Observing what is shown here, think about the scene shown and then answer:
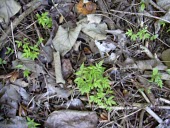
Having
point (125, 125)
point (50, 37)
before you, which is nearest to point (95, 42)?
point (50, 37)

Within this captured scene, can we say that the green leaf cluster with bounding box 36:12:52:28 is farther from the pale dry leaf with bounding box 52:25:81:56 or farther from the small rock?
the small rock

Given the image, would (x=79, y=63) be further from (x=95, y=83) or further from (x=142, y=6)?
(x=142, y=6)

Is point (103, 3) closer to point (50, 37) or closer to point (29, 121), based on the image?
point (50, 37)

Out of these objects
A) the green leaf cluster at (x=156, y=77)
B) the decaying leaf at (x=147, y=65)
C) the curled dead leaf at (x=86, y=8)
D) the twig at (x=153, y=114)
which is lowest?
the twig at (x=153, y=114)

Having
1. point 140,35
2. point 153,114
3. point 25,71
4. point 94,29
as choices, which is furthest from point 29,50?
point 153,114

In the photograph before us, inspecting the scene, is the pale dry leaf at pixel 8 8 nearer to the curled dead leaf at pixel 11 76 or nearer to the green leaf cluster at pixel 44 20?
the green leaf cluster at pixel 44 20

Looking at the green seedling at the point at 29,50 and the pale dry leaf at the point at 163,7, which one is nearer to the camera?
the green seedling at the point at 29,50

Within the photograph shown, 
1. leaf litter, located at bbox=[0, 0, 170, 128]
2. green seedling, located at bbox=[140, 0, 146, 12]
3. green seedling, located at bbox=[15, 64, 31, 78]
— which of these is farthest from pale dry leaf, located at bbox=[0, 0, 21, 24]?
green seedling, located at bbox=[140, 0, 146, 12]

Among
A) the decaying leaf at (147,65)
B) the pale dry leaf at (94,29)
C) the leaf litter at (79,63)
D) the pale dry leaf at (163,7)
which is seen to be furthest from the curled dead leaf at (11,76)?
the pale dry leaf at (163,7)
